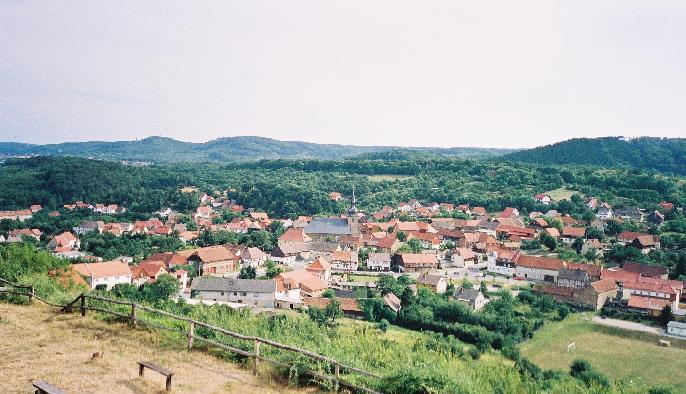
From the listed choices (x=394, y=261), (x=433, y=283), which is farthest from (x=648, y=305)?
(x=394, y=261)

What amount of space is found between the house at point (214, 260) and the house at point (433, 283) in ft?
59.0

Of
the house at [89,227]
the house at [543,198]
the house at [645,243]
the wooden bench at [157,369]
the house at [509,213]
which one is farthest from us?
the house at [543,198]

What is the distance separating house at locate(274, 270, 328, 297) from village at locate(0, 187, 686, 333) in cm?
10

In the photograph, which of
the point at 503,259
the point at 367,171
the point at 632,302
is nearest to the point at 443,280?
the point at 503,259

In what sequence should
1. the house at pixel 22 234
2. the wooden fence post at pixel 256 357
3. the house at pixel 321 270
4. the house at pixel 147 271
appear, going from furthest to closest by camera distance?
the house at pixel 22 234
the house at pixel 321 270
the house at pixel 147 271
the wooden fence post at pixel 256 357

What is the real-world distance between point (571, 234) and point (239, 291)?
39.1 metres

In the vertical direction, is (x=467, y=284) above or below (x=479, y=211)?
below

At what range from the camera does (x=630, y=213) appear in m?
64.8

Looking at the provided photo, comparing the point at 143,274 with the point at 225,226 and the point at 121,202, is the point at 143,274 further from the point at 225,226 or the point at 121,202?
the point at 121,202

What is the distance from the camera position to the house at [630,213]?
63641 millimetres

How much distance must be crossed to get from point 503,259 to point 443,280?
8.60 meters

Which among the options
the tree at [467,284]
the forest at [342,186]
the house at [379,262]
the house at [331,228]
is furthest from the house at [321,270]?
the forest at [342,186]

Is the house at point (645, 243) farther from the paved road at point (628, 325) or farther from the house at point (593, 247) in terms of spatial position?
the paved road at point (628, 325)

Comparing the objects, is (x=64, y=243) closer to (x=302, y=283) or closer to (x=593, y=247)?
(x=302, y=283)
